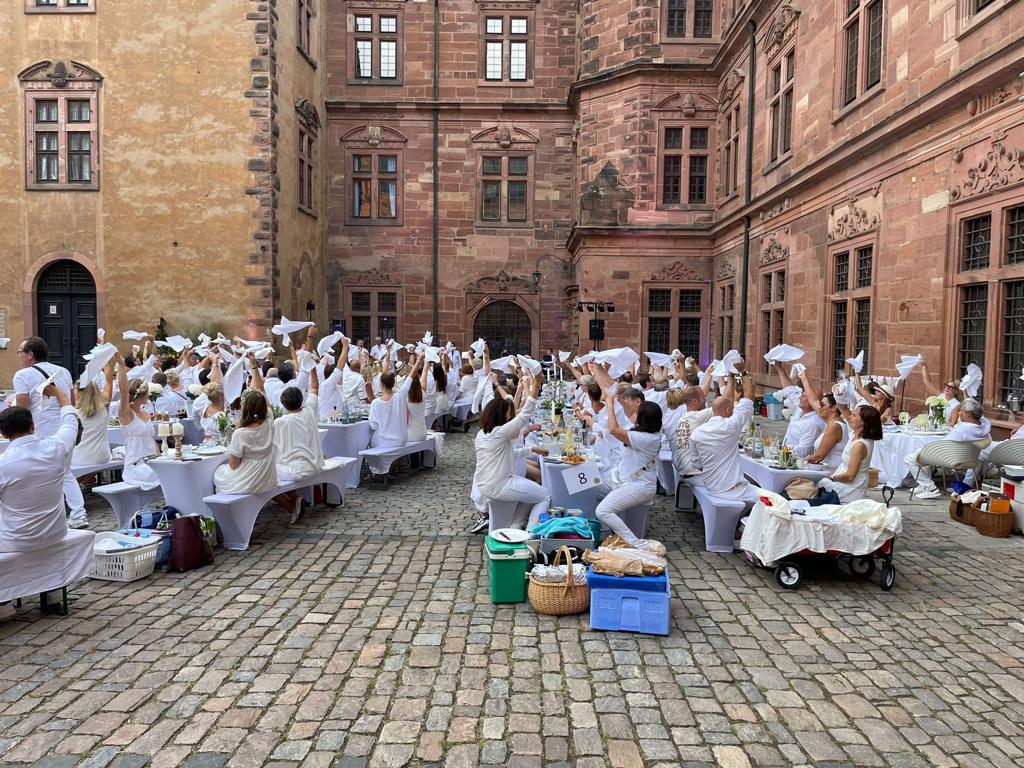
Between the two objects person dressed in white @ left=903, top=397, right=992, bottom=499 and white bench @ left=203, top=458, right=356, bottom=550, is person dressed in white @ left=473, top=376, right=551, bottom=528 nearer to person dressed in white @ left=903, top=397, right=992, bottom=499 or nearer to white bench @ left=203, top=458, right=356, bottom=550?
white bench @ left=203, top=458, right=356, bottom=550

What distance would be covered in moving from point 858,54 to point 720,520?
1079 cm

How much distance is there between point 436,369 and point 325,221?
14.9 m

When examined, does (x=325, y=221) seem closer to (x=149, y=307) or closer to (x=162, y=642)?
(x=149, y=307)

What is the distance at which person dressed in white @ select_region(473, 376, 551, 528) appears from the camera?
22.6ft

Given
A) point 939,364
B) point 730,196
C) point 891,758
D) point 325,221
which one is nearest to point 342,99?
point 325,221

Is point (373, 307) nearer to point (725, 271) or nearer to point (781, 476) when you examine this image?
point (725, 271)

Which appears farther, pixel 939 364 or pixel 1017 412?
pixel 939 364

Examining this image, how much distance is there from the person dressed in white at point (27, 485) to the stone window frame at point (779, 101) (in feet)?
52.3

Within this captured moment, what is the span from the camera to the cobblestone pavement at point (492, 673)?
3.81 meters

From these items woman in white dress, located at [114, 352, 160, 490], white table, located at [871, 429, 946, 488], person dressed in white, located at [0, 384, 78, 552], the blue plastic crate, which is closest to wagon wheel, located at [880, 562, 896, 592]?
the blue plastic crate

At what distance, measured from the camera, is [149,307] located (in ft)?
67.1

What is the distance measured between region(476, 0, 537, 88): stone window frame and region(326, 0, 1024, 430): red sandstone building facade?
0.08 m

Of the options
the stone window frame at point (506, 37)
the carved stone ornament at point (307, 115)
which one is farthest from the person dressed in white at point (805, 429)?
the stone window frame at point (506, 37)

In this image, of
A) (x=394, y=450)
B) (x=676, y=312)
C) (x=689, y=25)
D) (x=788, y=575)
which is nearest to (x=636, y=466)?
(x=788, y=575)
